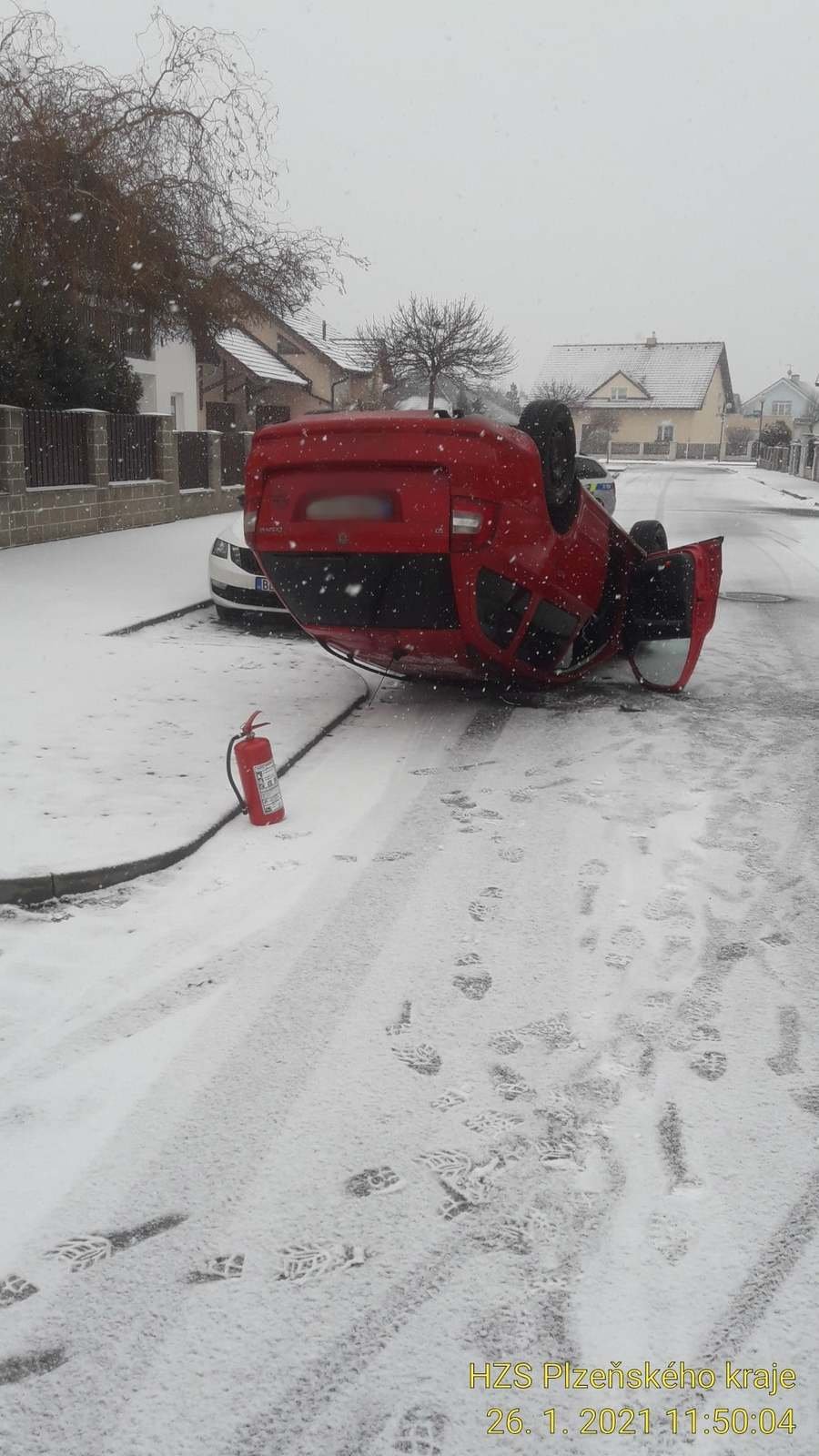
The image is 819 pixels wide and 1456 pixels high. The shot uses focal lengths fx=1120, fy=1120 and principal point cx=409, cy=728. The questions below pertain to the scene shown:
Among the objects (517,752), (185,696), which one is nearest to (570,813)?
(517,752)

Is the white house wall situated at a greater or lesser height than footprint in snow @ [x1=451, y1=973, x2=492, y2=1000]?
greater

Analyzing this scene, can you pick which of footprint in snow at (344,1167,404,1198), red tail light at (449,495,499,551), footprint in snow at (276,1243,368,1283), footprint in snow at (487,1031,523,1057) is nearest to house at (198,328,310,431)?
red tail light at (449,495,499,551)

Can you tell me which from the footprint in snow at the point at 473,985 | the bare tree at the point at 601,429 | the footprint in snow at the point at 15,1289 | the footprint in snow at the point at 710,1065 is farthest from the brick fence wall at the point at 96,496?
the bare tree at the point at 601,429

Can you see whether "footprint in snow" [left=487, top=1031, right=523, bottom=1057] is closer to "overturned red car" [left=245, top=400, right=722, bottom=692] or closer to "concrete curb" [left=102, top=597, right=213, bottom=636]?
"overturned red car" [left=245, top=400, right=722, bottom=692]

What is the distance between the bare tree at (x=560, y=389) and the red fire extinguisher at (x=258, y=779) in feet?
245

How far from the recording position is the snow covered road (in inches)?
80.9

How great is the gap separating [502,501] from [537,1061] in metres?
3.23

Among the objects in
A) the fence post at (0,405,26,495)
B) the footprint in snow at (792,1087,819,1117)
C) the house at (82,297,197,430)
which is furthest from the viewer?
the house at (82,297,197,430)

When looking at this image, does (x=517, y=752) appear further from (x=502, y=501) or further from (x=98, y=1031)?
(x=98, y=1031)

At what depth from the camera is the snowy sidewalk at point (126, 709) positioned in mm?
4656

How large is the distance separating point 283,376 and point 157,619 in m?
29.4

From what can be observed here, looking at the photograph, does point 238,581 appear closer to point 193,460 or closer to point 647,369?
point 193,460

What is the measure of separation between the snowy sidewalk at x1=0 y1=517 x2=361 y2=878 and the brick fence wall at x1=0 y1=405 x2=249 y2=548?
347 centimetres
